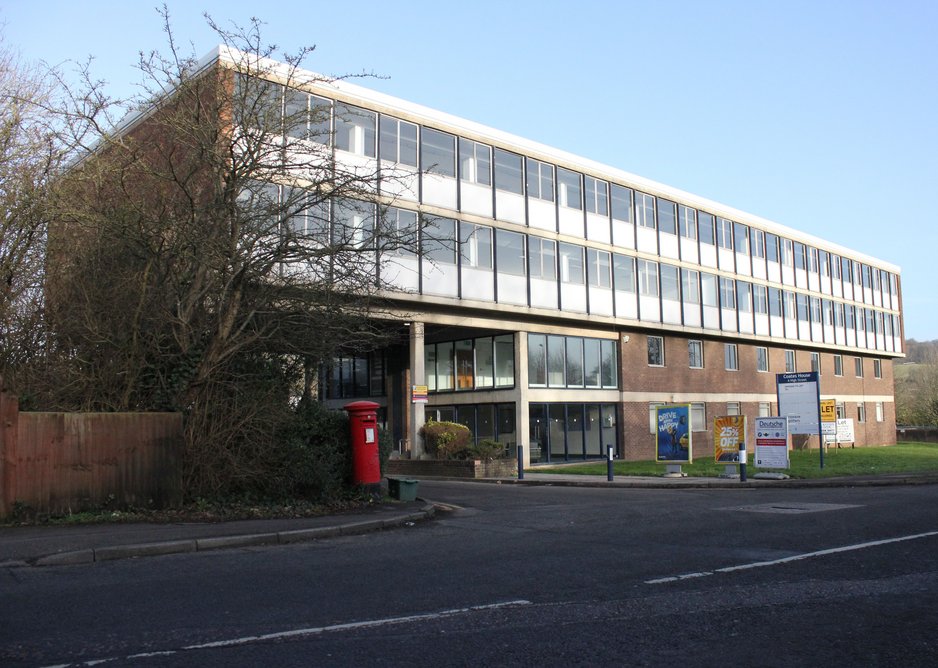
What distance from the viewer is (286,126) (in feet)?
47.8

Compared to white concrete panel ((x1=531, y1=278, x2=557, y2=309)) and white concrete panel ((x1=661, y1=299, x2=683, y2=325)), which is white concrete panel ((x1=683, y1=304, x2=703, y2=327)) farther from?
white concrete panel ((x1=531, y1=278, x2=557, y2=309))

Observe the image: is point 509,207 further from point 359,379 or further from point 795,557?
point 795,557

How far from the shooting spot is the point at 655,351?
37.6 meters

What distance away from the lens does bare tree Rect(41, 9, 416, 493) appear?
13930 mm

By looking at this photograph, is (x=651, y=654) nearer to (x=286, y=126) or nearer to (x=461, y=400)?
(x=286, y=126)

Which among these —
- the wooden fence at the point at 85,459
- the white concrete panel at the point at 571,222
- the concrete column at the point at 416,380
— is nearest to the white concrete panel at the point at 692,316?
the white concrete panel at the point at 571,222

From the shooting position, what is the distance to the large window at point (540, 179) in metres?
32.2

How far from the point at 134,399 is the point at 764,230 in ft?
124

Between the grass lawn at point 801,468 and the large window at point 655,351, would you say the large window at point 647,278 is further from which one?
the grass lawn at point 801,468

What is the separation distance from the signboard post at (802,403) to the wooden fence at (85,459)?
20.3 metres

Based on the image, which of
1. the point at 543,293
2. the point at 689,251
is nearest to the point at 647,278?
the point at 689,251

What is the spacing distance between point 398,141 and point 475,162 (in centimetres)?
349

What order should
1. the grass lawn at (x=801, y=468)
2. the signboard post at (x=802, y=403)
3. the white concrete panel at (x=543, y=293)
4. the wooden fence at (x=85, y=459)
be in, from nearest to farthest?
1. the wooden fence at (x=85, y=459)
2. the grass lawn at (x=801, y=468)
3. the signboard post at (x=802, y=403)
4. the white concrete panel at (x=543, y=293)

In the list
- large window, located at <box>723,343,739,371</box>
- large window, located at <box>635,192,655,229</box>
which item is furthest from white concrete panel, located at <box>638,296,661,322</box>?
large window, located at <box>723,343,739,371</box>
